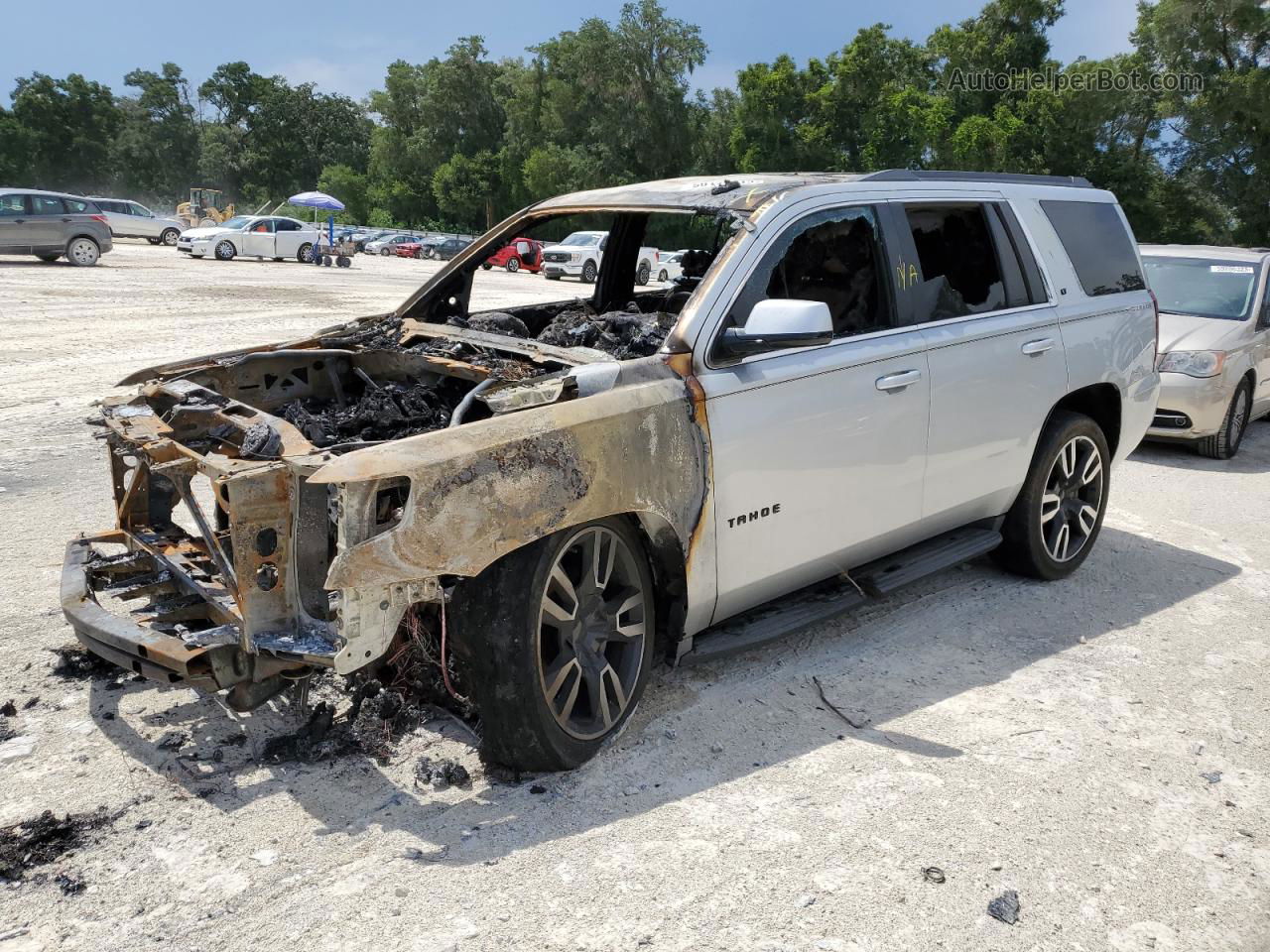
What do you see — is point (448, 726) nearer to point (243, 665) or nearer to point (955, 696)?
point (243, 665)

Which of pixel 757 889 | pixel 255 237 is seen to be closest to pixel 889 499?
pixel 757 889

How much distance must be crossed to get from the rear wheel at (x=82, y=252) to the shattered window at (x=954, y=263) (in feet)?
83.3

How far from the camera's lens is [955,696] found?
14.1 ft

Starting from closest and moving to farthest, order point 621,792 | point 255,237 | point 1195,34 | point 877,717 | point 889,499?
point 621,792 < point 877,717 < point 889,499 < point 255,237 < point 1195,34

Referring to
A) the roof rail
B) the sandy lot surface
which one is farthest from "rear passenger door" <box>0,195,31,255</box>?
the roof rail

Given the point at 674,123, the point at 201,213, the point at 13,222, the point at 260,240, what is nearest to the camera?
the point at 13,222

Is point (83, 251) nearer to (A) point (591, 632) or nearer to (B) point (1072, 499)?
(B) point (1072, 499)

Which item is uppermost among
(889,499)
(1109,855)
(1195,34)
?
(1195,34)

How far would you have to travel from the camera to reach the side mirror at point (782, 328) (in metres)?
3.62

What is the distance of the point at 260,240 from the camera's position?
34.3 metres

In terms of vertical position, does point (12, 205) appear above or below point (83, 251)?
above

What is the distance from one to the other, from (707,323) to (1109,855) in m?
2.17

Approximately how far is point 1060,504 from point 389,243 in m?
46.9

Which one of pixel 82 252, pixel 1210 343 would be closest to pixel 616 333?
pixel 1210 343
